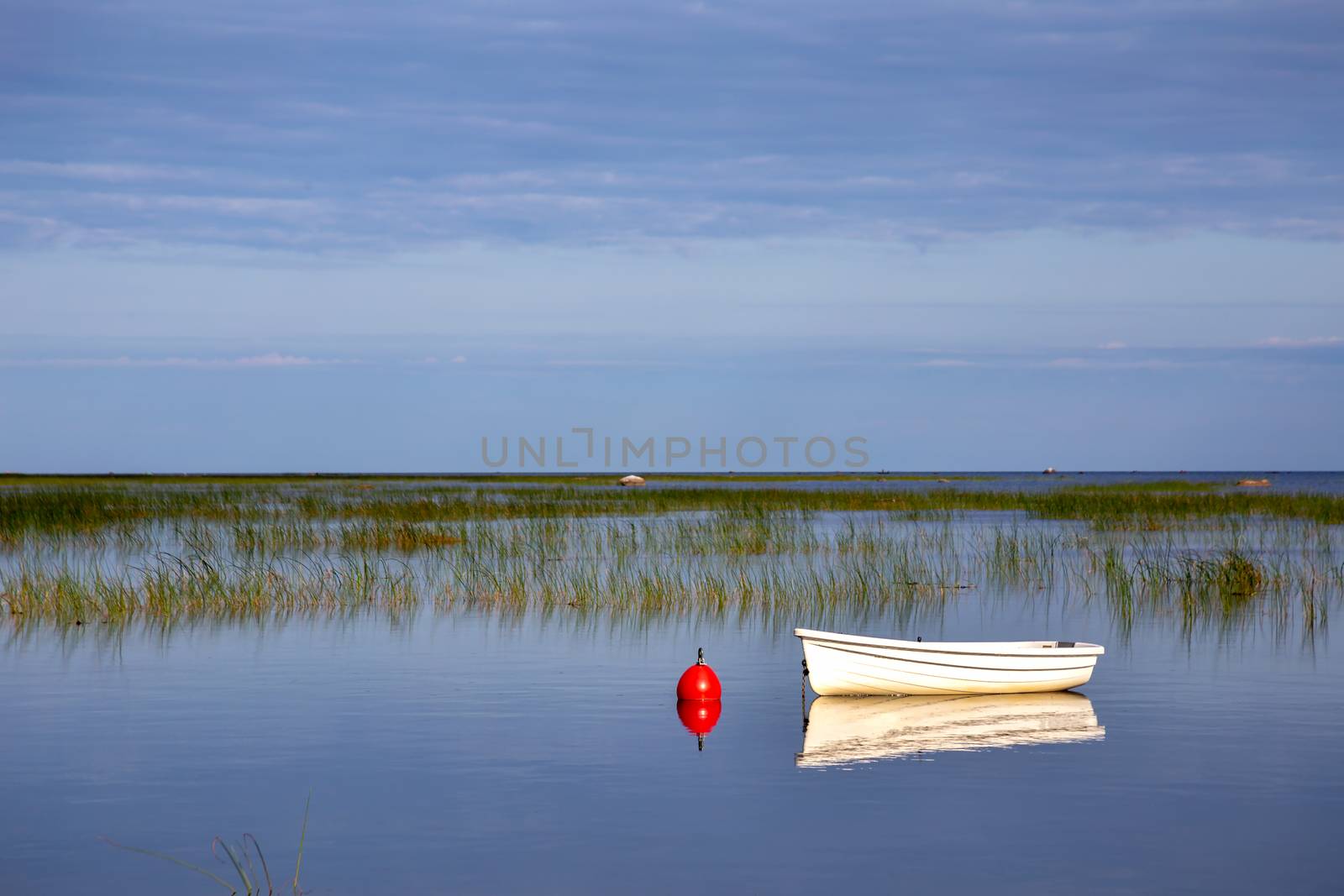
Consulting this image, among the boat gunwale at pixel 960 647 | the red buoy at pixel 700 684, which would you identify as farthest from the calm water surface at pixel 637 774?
the boat gunwale at pixel 960 647

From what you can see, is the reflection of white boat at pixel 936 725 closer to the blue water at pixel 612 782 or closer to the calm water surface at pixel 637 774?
the calm water surface at pixel 637 774

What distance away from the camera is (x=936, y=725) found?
42.3ft

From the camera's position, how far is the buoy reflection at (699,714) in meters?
12.5

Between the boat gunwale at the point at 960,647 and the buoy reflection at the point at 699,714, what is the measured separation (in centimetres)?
102

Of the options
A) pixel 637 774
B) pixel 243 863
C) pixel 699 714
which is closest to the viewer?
pixel 243 863

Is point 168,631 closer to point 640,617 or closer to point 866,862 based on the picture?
point 640,617

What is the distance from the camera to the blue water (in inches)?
332

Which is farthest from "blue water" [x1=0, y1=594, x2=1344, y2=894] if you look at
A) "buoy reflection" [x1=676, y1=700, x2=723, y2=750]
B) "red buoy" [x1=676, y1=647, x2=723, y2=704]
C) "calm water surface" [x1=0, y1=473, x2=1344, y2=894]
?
"red buoy" [x1=676, y1=647, x2=723, y2=704]

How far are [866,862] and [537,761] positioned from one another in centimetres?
331

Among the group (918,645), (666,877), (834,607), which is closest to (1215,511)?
(834,607)

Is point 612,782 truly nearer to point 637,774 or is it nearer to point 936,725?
point 637,774

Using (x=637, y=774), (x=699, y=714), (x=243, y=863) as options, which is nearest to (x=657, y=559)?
(x=699, y=714)

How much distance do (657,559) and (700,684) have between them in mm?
14002

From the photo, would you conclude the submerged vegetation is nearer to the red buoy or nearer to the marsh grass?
the red buoy
